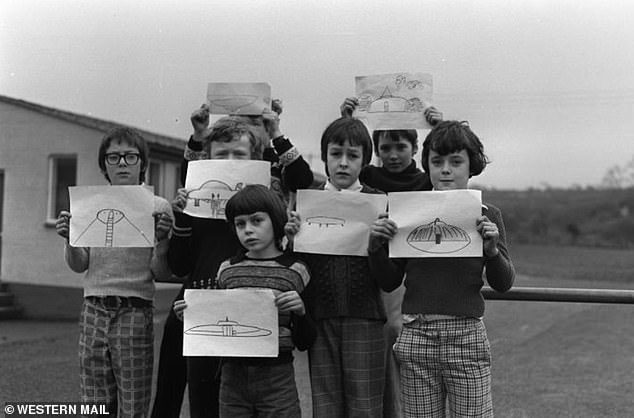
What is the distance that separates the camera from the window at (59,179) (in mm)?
12922

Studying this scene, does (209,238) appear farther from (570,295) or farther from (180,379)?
(570,295)

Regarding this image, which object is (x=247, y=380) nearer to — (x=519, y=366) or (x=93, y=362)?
(x=93, y=362)

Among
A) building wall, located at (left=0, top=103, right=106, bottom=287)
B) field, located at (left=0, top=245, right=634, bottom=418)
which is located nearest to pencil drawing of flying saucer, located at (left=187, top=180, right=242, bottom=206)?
field, located at (left=0, top=245, right=634, bottom=418)

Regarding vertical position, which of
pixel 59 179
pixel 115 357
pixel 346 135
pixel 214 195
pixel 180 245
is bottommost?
pixel 115 357

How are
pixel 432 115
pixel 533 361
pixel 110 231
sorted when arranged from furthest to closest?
pixel 533 361, pixel 432 115, pixel 110 231

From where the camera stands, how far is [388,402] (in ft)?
9.73

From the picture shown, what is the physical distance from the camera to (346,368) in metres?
2.66

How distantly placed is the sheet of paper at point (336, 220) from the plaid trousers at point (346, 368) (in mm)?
290

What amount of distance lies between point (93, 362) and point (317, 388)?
3.13 ft

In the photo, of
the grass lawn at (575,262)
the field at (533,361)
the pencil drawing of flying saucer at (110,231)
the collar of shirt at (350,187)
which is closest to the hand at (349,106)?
the collar of shirt at (350,187)

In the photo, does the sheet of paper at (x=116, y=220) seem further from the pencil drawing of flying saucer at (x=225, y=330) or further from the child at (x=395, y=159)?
the child at (x=395, y=159)

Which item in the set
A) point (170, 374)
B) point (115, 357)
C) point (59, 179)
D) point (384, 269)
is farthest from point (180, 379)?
point (59, 179)

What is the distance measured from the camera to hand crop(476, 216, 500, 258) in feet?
8.11

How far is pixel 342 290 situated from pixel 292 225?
32 centimetres
